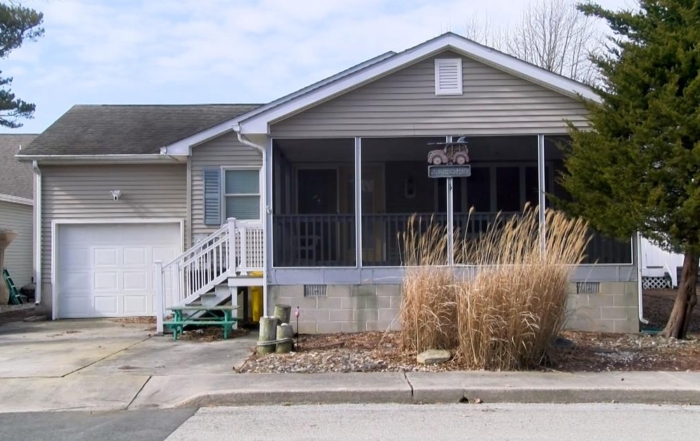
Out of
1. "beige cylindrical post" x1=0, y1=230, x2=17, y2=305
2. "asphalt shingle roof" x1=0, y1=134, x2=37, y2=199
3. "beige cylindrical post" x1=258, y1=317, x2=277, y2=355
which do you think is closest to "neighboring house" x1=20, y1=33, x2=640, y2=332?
"beige cylindrical post" x1=258, y1=317, x2=277, y2=355

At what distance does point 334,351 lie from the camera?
9555 millimetres

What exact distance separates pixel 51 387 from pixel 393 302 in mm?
5453

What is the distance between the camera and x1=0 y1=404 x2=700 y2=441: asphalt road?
5992mm

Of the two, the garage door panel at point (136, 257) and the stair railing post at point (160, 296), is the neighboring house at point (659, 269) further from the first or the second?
the stair railing post at point (160, 296)

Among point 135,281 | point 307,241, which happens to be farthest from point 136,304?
point 307,241

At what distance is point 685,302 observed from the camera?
10266mm

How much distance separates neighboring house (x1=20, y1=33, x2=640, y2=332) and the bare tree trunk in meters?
0.89

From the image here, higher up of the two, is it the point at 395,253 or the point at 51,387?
the point at 395,253

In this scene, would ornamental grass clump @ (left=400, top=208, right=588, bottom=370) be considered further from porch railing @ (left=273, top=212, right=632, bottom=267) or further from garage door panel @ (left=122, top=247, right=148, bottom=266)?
garage door panel @ (left=122, top=247, right=148, bottom=266)

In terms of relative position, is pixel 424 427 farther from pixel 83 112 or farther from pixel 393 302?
pixel 83 112

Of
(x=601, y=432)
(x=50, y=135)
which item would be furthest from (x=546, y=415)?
(x=50, y=135)

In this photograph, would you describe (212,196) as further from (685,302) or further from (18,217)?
(18,217)

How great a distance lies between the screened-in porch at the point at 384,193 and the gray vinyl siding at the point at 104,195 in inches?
115

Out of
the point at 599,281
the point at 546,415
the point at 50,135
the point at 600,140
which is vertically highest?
the point at 50,135
